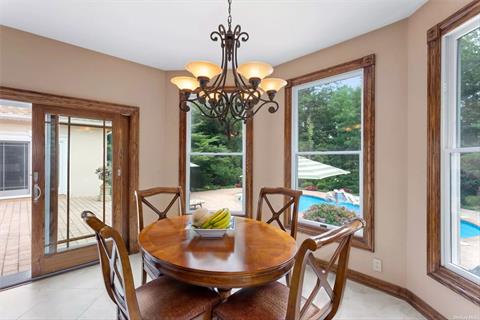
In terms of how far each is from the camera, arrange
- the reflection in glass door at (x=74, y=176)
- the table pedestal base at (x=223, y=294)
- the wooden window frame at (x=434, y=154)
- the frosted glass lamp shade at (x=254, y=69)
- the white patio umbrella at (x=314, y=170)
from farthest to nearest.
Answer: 1. the white patio umbrella at (x=314, y=170)
2. the reflection in glass door at (x=74, y=176)
3. the wooden window frame at (x=434, y=154)
4. the frosted glass lamp shade at (x=254, y=69)
5. the table pedestal base at (x=223, y=294)

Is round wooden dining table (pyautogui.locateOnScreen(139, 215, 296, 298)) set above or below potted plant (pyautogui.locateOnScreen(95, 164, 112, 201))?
below

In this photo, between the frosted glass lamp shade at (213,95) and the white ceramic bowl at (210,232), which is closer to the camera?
the white ceramic bowl at (210,232)

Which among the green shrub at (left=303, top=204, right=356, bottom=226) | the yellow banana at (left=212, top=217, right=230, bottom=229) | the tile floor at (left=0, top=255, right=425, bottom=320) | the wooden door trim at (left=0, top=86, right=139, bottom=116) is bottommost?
the tile floor at (left=0, top=255, right=425, bottom=320)

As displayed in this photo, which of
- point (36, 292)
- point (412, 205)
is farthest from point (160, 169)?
point (412, 205)

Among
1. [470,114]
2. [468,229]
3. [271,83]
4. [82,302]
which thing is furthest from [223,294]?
[470,114]

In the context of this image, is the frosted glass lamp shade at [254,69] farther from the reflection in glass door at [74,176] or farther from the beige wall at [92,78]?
the reflection in glass door at [74,176]

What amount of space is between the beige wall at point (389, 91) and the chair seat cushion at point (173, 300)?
189cm

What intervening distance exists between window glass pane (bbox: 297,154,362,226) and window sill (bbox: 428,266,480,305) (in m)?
0.86

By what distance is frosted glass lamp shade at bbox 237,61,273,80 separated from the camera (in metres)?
1.65

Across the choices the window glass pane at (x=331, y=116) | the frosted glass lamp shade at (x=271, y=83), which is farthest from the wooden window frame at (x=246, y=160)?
the frosted glass lamp shade at (x=271, y=83)

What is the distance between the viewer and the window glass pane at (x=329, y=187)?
2822 millimetres

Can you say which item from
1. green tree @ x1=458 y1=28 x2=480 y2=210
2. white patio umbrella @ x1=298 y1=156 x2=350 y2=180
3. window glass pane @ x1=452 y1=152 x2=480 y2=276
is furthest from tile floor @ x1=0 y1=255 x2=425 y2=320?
white patio umbrella @ x1=298 y1=156 x2=350 y2=180

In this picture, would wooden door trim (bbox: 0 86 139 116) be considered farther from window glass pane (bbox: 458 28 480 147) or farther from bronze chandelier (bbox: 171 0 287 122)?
window glass pane (bbox: 458 28 480 147)

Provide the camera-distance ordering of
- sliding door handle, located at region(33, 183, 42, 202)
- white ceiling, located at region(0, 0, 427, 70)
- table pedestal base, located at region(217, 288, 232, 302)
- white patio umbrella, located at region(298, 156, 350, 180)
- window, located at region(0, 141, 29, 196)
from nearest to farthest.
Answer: table pedestal base, located at region(217, 288, 232, 302) → white ceiling, located at region(0, 0, 427, 70) → sliding door handle, located at region(33, 183, 42, 202) → white patio umbrella, located at region(298, 156, 350, 180) → window, located at region(0, 141, 29, 196)
